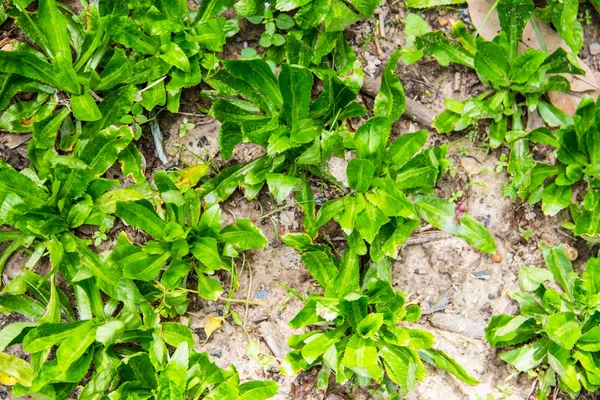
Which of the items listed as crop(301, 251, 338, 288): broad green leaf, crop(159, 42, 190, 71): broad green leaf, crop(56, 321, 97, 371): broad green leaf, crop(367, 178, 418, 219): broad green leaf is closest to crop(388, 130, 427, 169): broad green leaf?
crop(367, 178, 418, 219): broad green leaf

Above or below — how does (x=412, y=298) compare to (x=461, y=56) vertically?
below

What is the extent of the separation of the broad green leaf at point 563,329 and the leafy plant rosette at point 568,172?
1.34 ft

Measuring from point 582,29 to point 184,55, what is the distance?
188 cm

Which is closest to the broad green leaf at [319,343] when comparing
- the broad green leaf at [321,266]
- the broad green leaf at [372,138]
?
the broad green leaf at [321,266]

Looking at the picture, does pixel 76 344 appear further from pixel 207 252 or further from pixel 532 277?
pixel 532 277

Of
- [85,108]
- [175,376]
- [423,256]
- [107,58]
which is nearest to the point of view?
[175,376]

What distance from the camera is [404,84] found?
9.20 feet

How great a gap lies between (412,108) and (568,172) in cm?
77

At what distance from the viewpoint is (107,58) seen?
104 inches

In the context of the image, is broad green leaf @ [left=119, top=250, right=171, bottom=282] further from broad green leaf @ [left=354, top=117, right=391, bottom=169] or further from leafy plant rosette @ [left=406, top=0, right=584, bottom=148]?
leafy plant rosette @ [left=406, top=0, right=584, bottom=148]

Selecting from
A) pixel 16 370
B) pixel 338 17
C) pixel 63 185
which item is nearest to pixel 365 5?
pixel 338 17

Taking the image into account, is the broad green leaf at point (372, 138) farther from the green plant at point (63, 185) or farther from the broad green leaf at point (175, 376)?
the broad green leaf at point (175, 376)

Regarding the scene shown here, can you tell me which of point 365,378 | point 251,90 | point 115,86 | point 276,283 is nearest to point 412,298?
point 365,378

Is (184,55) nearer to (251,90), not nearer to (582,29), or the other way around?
(251,90)
